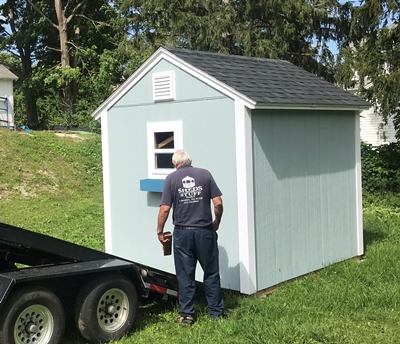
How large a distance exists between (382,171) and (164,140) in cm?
1029

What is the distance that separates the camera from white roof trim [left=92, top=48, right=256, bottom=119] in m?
7.05

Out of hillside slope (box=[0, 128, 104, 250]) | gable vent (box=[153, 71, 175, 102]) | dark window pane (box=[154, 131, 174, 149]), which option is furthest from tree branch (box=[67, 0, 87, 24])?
dark window pane (box=[154, 131, 174, 149])

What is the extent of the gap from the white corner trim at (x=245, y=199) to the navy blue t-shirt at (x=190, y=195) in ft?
3.45

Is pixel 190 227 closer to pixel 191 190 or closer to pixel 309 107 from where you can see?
pixel 191 190

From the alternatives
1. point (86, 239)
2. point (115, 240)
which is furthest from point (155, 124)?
point (86, 239)

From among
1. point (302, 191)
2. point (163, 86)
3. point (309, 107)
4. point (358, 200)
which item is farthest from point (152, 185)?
point (358, 200)

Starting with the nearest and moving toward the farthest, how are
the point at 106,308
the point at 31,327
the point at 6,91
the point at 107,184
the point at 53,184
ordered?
the point at 31,327 < the point at 106,308 < the point at 107,184 < the point at 53,184 < the point at 6,91

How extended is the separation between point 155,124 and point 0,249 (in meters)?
3.04

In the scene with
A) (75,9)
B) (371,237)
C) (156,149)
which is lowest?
(371,237)

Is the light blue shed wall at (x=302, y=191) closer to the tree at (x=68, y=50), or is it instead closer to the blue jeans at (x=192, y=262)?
the blue jeans at (x=192, y=262)

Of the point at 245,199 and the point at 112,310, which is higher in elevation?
the point at 245,199

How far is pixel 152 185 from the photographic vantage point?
7.80m

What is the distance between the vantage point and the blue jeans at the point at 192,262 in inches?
237

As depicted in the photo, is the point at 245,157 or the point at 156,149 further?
the point at 156,149
